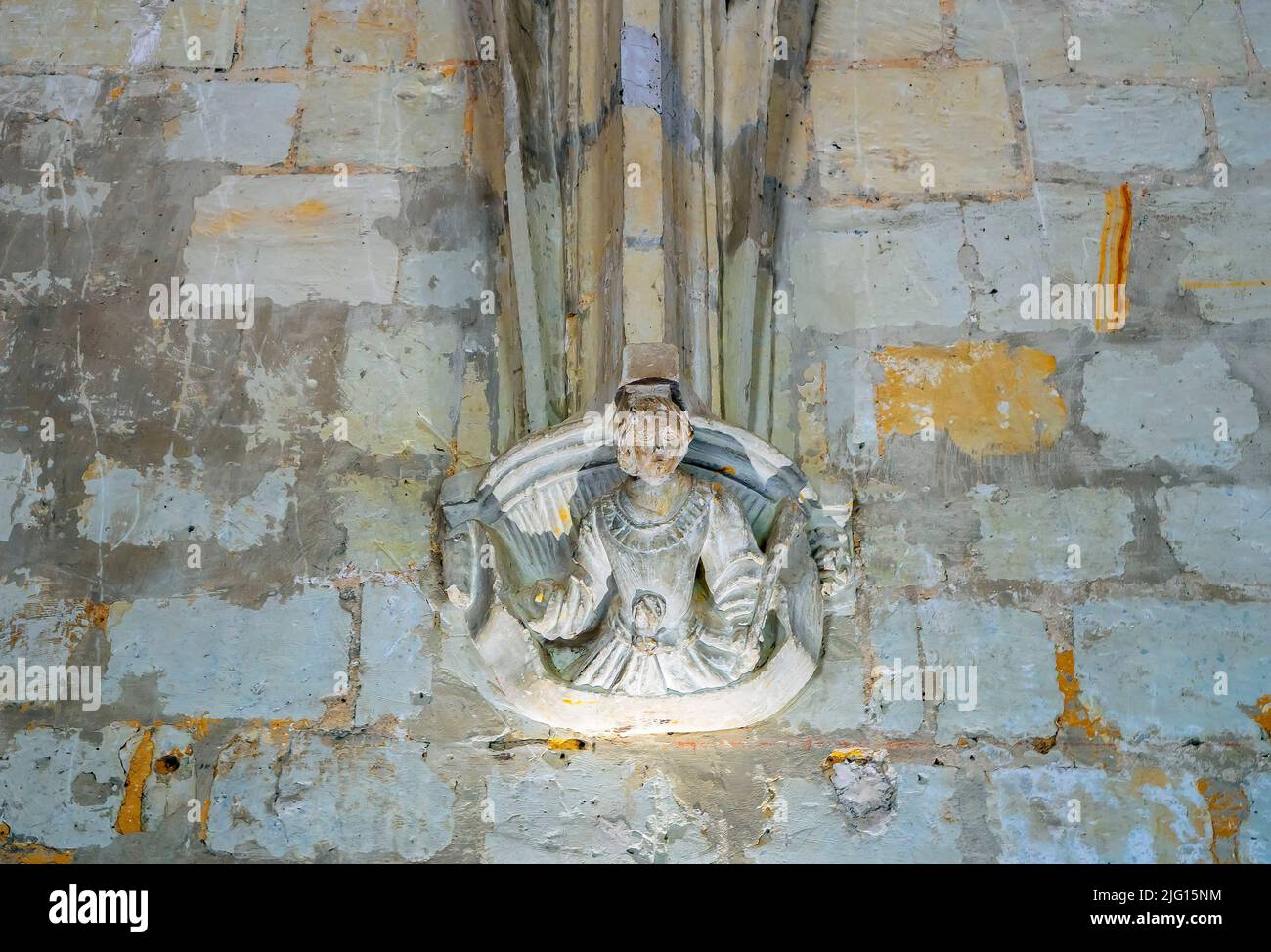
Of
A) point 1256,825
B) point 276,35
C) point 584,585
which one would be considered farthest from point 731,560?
point 276,35

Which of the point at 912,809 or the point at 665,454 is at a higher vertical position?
the point at 665,454

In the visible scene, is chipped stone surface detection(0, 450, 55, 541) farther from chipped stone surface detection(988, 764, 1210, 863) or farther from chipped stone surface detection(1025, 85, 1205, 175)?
chipped stone surface detection(1025, 85, 1205, 175)

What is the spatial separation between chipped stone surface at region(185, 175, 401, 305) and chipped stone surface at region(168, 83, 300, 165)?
75mm

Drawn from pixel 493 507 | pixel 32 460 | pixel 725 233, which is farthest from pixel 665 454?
pixel 32 460

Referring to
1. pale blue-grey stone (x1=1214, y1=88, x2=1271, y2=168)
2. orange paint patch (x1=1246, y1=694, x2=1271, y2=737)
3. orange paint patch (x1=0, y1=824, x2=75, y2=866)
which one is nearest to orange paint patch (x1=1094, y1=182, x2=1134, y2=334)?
pale blue-grey stone (x1=1214, y1=88, x2=1271, y2=168)

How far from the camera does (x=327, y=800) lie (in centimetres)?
337

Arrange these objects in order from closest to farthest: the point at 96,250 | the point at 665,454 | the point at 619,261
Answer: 1. the point at 665,454
2. the point at 619,261
3. the point at 96,250

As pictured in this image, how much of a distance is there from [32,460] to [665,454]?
1.60 meters

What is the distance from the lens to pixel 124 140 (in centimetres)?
386

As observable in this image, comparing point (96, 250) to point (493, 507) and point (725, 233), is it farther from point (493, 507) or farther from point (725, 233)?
point (725, 233)

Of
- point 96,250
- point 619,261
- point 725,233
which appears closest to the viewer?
point 619,261

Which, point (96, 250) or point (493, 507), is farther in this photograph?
point (96, 250)

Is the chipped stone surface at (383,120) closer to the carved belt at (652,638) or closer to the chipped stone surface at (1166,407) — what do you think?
the carved belt at (652,638)

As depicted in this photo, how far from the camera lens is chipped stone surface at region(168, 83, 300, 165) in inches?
151
